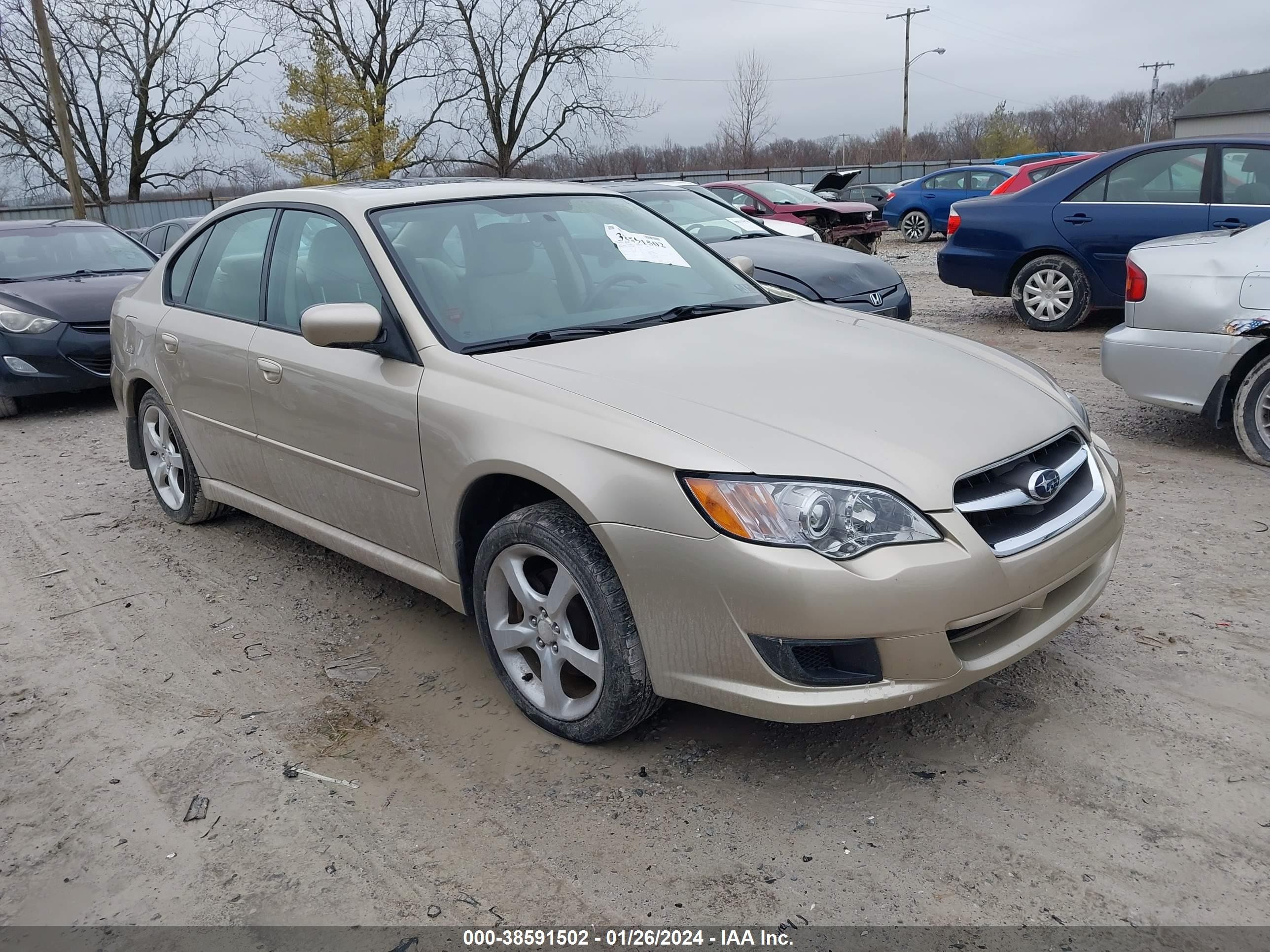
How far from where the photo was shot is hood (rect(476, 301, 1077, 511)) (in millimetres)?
2480

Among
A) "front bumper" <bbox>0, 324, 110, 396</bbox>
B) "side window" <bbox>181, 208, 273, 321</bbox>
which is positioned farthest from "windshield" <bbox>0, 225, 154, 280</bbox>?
"side window" <bbox>181, 208, 273, 321</bbox>

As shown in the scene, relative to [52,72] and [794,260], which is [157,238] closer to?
[52,72]

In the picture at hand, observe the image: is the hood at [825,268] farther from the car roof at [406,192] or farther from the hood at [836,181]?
the hood at [836,181]

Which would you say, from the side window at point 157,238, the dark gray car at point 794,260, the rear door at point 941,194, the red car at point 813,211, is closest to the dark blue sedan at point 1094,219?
the dark gray car at point 794,260

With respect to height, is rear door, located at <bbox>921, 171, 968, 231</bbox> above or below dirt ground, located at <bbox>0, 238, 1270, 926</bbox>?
above

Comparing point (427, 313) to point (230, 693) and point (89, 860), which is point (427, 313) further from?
point (89, 860)

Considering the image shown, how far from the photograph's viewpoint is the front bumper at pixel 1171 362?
4.92m

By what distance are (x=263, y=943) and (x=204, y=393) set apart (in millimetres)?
2705

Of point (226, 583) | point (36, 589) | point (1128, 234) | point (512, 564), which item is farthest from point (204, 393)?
point (1128, 234)

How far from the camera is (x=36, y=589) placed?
Answer: 4391 mm

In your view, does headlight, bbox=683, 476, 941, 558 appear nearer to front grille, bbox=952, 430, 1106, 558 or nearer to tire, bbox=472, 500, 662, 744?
front grille, bbox=952, 430, 1106, 558

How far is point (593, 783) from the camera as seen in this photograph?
109 inches

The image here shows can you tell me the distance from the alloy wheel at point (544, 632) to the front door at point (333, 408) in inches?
14.4

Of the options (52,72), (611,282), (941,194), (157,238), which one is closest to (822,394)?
(611,282)
